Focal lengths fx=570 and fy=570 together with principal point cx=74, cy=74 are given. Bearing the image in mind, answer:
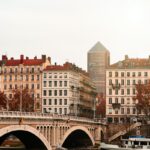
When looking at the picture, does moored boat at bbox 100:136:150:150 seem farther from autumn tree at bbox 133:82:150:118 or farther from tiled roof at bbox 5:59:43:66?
tiled roof at bbox 5:59:43:66

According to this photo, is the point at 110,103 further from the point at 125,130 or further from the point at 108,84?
the point at 125,130

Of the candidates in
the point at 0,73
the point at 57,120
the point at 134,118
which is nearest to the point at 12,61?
the point at 0,73

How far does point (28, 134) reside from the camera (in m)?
91.9

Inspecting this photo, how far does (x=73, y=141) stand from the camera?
128625 mm

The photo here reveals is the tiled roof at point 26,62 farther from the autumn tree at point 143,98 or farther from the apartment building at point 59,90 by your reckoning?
the autumn tree at point 143,98

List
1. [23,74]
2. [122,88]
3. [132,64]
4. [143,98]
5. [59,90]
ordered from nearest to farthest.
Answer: [143,98] < [122,88] < [132,64] < [59,90] < [23,74]

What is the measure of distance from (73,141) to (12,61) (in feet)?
168

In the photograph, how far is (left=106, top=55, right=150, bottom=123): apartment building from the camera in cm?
15475

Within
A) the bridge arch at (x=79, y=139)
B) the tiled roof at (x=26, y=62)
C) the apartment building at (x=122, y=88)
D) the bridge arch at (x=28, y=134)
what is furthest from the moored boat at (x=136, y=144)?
the tiled roof at (x=26, y=62)

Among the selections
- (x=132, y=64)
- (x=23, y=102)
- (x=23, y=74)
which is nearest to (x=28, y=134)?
(x=23, y=102)

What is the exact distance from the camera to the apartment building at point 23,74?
166500 millimetres

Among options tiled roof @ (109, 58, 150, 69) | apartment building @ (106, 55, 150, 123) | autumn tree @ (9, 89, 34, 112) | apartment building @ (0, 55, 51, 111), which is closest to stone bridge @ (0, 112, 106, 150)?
autumn tree @ (9, 89, 34, 112)

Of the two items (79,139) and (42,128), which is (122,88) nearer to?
(79,139)

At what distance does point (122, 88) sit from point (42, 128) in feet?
220
